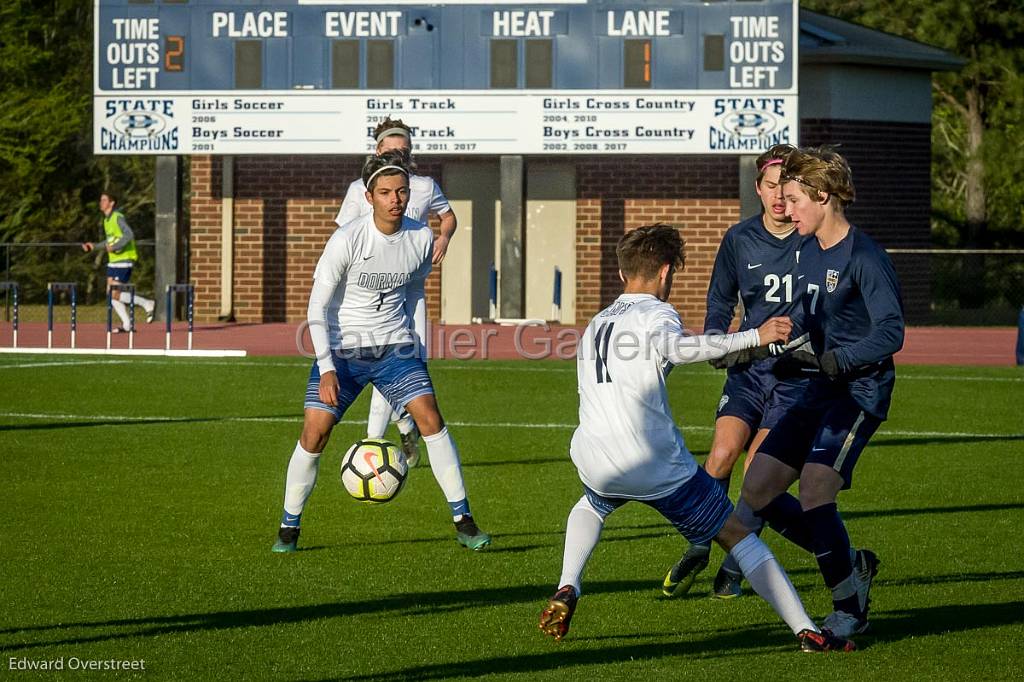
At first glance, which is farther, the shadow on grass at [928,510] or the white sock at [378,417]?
the white sock at [378,417]

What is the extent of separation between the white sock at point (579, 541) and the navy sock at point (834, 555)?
2.90 feet

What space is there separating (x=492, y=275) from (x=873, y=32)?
10.3m

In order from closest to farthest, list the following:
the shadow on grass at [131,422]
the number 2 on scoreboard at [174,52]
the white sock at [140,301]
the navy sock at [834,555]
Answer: the navy sock at [834,555] → the shadow on grass at [131,422] → the white sock at [140,301] → the number 2 on scoreboard at [174,52]

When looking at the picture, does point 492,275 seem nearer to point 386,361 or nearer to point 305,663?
point 386,361

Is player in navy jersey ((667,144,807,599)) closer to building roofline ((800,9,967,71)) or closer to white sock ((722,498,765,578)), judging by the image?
white sock ((722,498,765,578))

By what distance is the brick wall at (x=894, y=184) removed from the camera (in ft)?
103

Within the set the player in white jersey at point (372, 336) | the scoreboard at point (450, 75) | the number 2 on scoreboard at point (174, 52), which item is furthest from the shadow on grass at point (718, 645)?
the number 2 on scoreboard at point (174, 52)

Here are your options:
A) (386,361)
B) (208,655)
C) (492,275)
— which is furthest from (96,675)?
(492,275)

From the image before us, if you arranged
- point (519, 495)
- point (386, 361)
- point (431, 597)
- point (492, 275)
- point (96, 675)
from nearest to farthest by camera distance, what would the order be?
1. point (96, 675)
2. point (431, 597)
3. point (386, 361)
4. point (519, 495)
5. point (492, 275)

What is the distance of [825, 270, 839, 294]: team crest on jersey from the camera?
253 inches

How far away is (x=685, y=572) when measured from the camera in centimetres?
720

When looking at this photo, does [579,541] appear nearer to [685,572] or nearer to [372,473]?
[685,572]

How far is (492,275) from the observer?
30.3 m

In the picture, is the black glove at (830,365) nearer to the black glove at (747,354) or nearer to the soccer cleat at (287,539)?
the black glove at (747,354)
